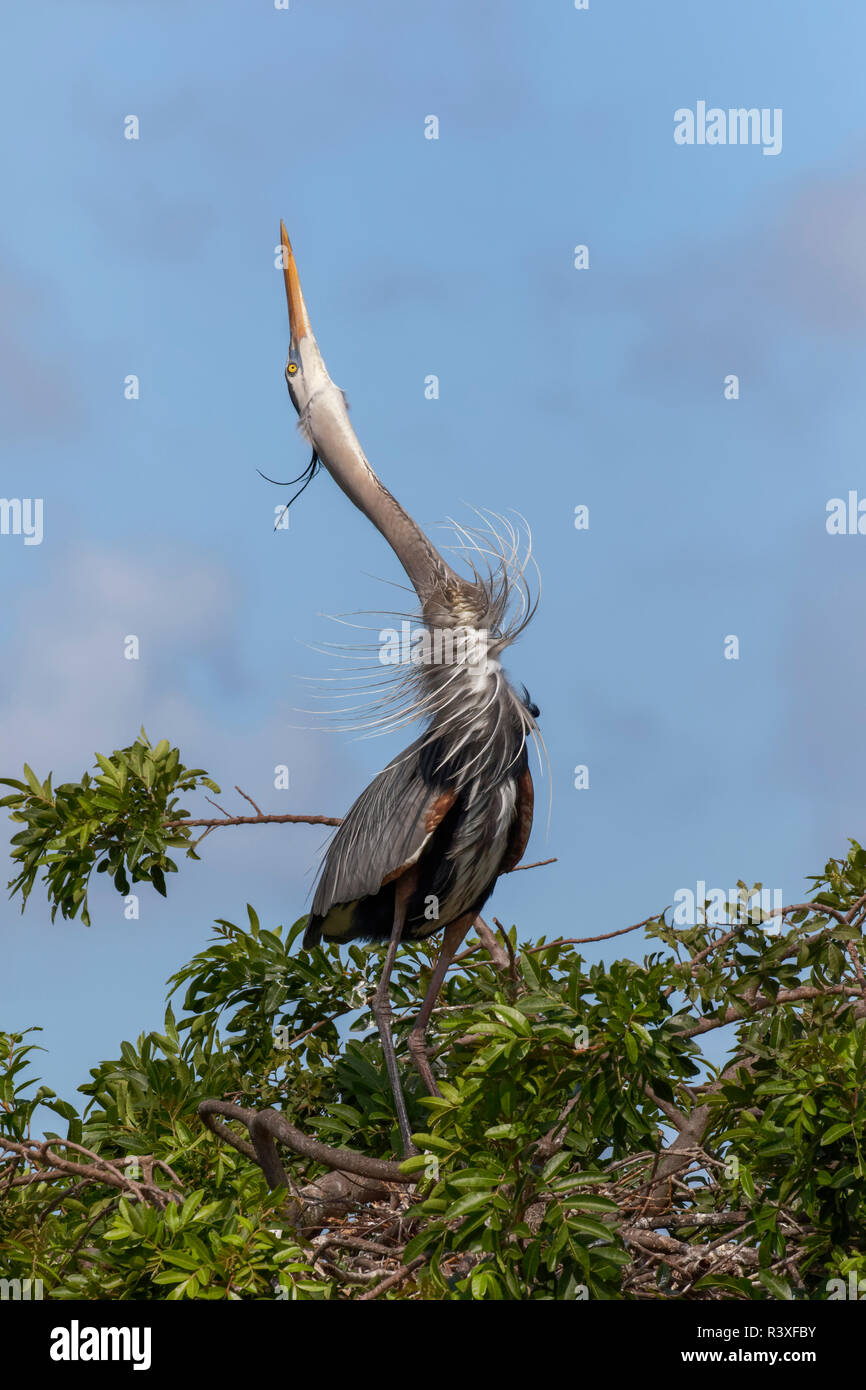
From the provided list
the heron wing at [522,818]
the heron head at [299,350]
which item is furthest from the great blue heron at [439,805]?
the heron head at [299,350]

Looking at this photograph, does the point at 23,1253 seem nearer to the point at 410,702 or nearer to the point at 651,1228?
the point at 651,1228

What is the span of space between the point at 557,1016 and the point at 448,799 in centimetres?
172

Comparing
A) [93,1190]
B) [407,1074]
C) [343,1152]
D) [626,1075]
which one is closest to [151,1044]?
[93,1190]

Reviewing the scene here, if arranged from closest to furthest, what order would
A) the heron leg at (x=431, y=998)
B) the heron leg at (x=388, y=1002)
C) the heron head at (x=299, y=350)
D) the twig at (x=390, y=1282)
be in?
the twig at (x=390, y=1282)
the heron leg at (x=388, y=1002)
the heron leg at (x=431, y=998)
the heron head at (x=299, y=350)

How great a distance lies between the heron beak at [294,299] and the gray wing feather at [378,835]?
2.41 m

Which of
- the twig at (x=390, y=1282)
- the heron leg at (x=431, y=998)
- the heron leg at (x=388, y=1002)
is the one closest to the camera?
the twig at (x=390, y=1282)

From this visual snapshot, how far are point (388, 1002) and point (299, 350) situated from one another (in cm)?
339

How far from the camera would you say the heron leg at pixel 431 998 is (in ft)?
18.4

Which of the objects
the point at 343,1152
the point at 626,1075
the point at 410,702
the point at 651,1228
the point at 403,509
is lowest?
the point at 651,1228

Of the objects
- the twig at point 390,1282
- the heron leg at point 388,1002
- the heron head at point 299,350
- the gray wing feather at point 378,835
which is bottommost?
the twig at point 390,1282

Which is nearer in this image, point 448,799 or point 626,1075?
point 626,1075

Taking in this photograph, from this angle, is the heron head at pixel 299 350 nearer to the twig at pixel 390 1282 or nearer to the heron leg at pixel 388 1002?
the heron leg at pixel 388 1002

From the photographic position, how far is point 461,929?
5863 millimetres

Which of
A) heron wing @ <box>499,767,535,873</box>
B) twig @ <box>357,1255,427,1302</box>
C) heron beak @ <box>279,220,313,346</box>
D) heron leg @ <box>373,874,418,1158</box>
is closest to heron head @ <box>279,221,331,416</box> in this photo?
heron beak @ <box>279,220,313,346</box>
